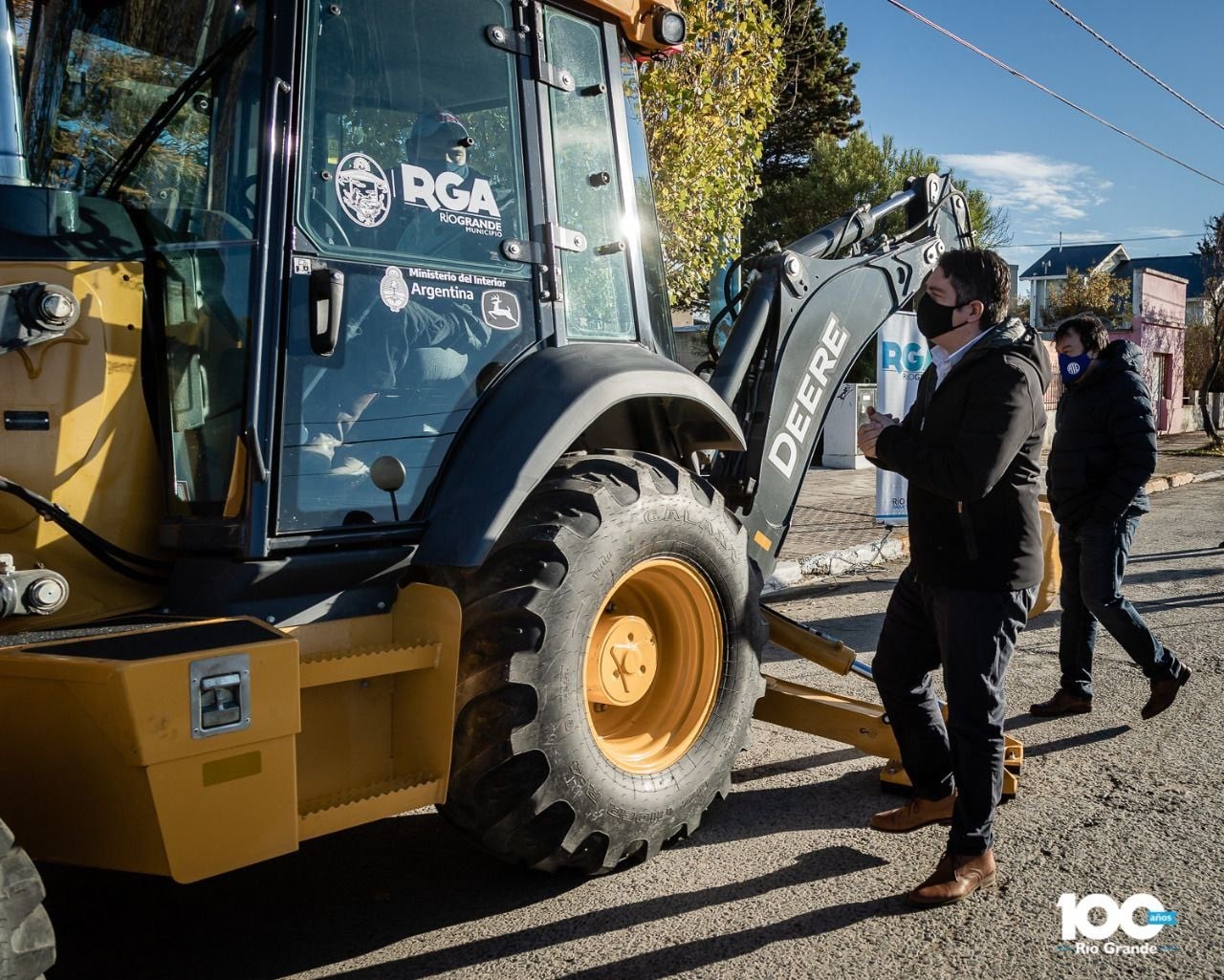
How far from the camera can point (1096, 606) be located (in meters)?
5.07

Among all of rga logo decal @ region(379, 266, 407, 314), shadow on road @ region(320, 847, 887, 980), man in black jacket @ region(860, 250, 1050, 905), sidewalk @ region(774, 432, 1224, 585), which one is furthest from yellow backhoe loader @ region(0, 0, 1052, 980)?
sidewalk @ region(774, 432, 1224, 585)

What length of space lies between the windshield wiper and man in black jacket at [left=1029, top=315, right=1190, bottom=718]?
387 cm

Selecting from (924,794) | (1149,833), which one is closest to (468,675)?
(924,794)

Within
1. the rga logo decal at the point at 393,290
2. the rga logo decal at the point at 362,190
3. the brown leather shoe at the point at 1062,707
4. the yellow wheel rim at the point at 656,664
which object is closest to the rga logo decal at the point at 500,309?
the rga logo decal at the point at 393,290

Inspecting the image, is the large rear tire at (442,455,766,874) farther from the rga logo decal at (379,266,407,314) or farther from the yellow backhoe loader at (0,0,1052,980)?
the rga logo decal at (379,266,407,314)

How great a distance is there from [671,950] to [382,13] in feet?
9.14

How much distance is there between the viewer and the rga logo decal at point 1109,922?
3.04 metres

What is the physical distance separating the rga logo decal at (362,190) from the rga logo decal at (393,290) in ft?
0.47

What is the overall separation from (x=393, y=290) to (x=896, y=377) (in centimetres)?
694

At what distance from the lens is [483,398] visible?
11.1ft

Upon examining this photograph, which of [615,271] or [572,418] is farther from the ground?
[615,271]

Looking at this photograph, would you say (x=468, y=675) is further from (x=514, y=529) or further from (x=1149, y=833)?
(x=1149, y=833)

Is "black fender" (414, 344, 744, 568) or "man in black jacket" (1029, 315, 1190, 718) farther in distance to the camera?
"man in black jacket" (1029, 315, 1190, 718)

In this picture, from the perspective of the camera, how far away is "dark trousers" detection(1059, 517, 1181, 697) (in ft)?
16.3
